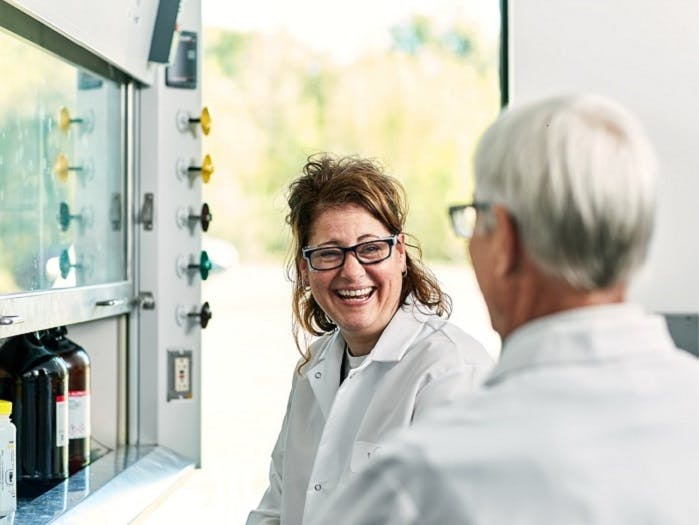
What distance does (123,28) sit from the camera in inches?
91.0

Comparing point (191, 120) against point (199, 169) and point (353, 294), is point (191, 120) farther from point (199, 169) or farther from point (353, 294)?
point (353, 294)

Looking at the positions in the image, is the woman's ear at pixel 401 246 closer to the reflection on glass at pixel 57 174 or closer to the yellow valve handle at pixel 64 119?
the reflection on glass at pixel 57 174

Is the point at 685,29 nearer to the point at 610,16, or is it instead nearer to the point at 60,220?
the point at 610,16

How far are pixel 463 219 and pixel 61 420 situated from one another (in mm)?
1396

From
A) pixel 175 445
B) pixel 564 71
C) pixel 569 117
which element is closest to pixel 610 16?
pixel 564 71

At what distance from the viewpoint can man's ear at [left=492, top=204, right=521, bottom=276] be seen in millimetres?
799

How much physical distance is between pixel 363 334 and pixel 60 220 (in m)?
0.86

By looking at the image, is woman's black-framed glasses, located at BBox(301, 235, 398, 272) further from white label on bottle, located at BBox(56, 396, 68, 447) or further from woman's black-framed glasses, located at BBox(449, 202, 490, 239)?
white label on bottle, located at BBox(56, 396, 68, 447)

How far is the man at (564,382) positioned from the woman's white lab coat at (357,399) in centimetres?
69

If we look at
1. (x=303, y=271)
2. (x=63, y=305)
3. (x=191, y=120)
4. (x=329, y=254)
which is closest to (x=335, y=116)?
(x=191, y=120)

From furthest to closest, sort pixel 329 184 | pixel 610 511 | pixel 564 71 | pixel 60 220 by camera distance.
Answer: pixel 564 71, pixel 60 220, pixel 329 184, pixel 610 511

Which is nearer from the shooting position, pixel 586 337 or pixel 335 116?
pixel 586 337

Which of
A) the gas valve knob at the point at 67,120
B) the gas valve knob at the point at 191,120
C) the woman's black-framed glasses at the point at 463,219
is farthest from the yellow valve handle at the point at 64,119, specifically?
the woman's black-framed glasses at the point at 463,219

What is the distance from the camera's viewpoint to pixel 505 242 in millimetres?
808
